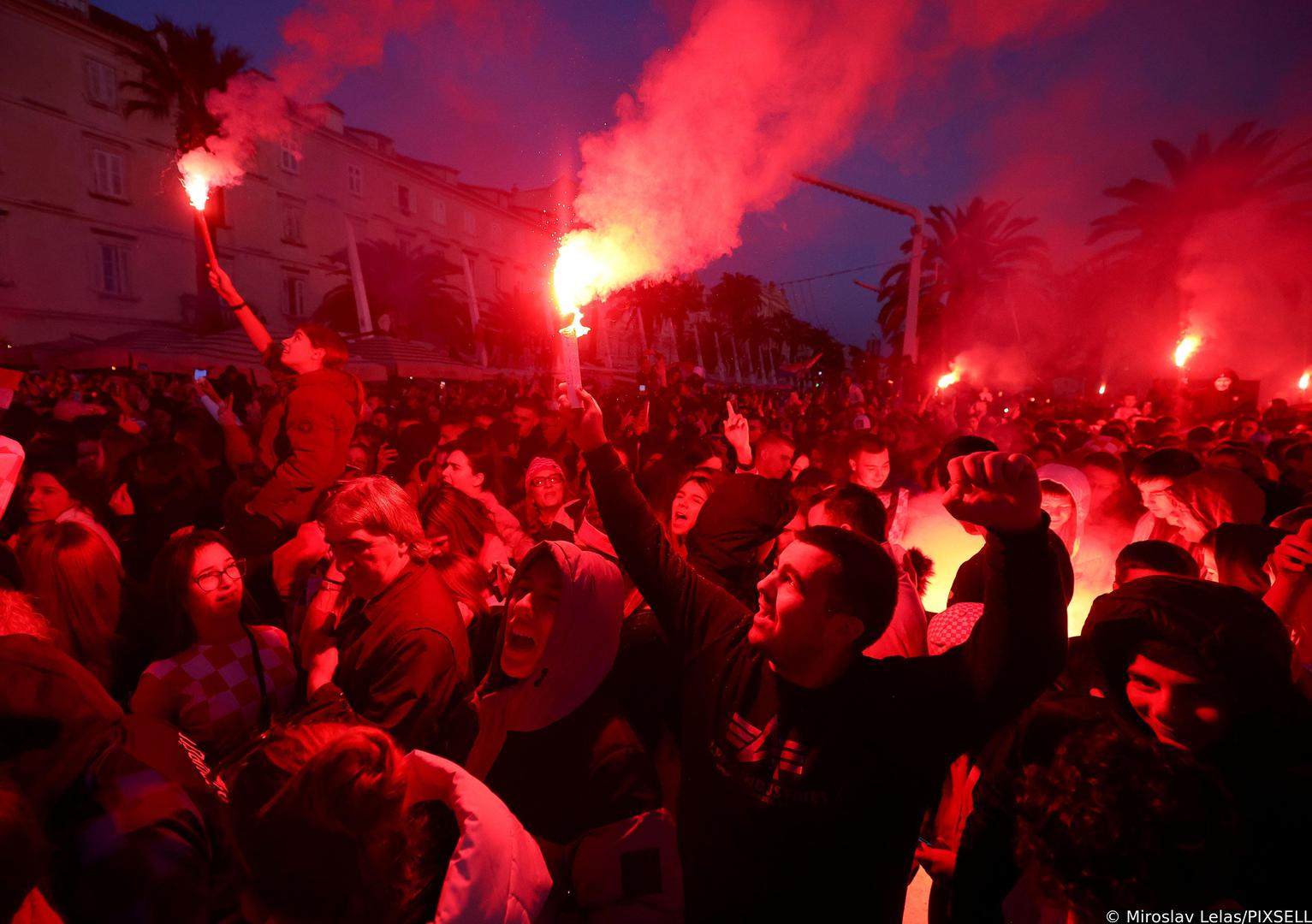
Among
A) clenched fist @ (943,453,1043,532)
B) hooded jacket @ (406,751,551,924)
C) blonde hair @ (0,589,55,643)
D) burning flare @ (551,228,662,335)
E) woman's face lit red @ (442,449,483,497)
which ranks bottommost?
hooded jacket @ (406,751,551,924)

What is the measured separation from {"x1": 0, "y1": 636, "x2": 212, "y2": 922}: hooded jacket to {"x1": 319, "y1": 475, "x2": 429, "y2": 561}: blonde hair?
1341mm

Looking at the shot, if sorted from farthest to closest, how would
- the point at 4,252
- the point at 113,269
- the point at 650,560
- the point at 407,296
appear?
1. the point at 407,296
2. the point at 113,269
3. the point at 4,252
4. the point at 650,560

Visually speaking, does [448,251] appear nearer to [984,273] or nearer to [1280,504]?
[984,273]

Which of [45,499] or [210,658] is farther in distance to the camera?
[45,499]

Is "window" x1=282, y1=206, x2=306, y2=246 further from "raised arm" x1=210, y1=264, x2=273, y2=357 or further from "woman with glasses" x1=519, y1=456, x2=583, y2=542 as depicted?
"woman with glasses" x1=519, y1=456, x2=583, y2=542

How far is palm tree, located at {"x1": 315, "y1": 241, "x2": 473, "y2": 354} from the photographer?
40.2 meters

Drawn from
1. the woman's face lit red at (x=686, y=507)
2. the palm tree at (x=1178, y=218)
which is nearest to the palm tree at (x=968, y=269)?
the palm tree at (x=1178, y=218)

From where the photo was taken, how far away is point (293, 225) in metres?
37.1

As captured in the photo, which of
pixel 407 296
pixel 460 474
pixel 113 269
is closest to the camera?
pixel 460 474

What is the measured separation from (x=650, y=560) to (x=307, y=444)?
3634 mm

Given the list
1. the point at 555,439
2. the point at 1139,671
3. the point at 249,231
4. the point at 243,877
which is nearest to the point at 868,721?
the point at 1139,671

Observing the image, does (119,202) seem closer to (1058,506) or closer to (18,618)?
(18,618)

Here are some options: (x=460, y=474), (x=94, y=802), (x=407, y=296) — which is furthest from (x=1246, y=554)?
(x=407, y=296)

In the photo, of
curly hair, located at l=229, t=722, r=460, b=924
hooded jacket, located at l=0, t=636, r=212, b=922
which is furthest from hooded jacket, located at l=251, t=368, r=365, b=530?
curly hair, located at l=229, t=722, r=460, b=924
